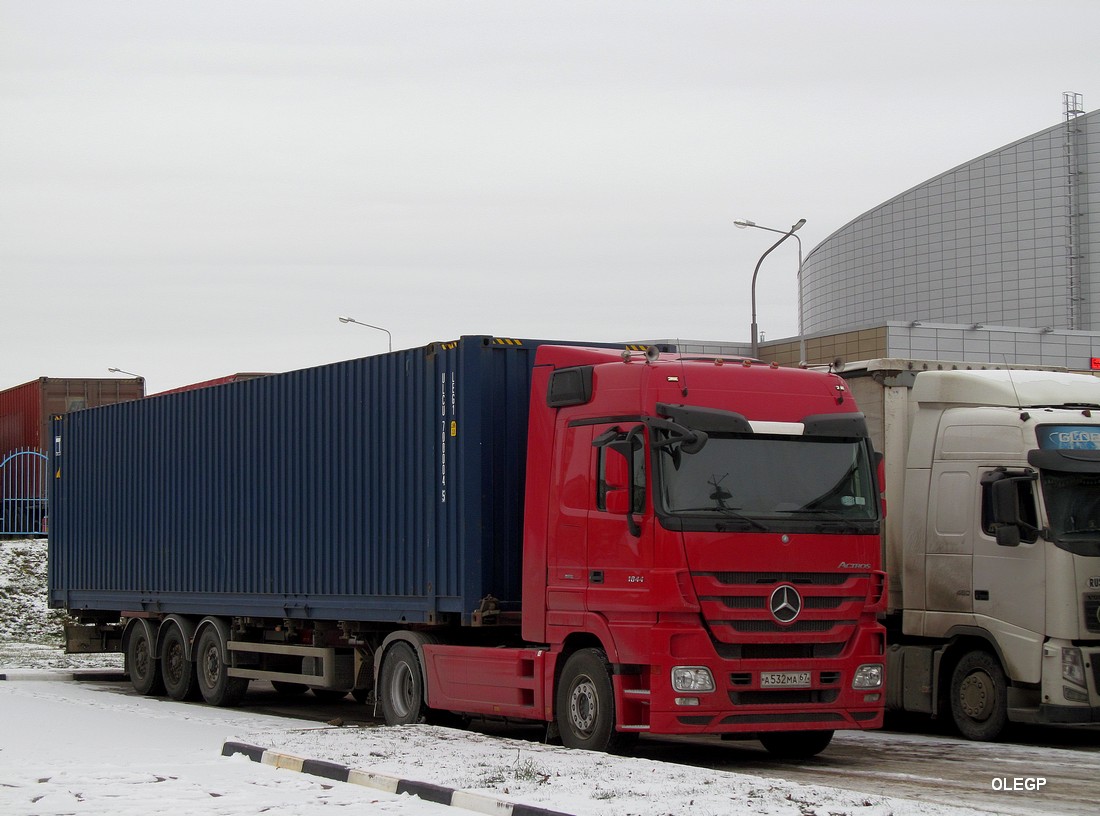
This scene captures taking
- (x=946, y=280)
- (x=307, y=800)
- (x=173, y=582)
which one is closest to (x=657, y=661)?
(x=307, y=800)

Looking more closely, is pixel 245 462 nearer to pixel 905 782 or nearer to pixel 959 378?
pixel 959 378

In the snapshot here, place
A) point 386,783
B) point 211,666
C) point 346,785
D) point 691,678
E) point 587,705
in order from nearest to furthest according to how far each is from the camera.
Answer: point 386,783 < point 346,785 < point 691,678 < point 587,705 < point 211,666

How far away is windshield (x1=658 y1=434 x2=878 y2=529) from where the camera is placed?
11094 mm

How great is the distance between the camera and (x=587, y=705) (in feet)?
37.9

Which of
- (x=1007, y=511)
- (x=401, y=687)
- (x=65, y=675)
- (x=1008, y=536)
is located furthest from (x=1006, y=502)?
(x=65, y=675)

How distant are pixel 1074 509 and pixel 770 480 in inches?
134

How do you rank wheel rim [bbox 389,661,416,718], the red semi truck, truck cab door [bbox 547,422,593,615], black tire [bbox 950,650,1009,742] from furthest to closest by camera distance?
wheel rim [bbox 389,661,416,718]
black tire [bbox 950,650,1009,742]
truck cab door [bbox 547,422,593,615]
the red semi truck

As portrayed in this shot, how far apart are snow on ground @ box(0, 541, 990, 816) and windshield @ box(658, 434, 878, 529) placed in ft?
6.76

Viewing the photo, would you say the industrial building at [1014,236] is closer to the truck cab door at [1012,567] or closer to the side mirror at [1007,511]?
the truck cab door at [1012,567]

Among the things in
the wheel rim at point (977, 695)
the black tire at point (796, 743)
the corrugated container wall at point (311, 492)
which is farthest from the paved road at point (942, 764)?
the corrugated container wall at point (311, 492)

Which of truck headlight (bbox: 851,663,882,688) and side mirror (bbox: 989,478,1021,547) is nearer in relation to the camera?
truck headlight (bbox: 851,663,882,688)

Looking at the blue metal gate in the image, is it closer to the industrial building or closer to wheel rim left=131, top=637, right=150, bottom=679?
wheel rim left=131, top=637, right=150, bottom=679

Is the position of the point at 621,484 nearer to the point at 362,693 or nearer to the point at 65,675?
the point at 362,693

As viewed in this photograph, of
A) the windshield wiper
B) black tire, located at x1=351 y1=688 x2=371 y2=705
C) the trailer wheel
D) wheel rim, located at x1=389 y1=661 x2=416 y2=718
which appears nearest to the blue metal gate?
black tire, located at x1=351 y1=688 x2=371 y2=705
